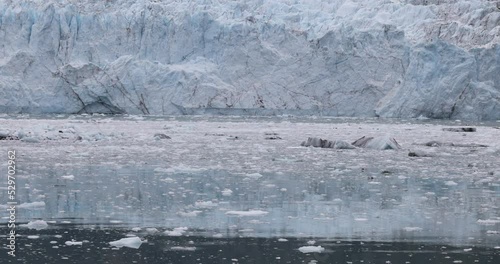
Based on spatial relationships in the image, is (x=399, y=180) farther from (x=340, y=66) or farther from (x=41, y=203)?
(x=340, y=66)

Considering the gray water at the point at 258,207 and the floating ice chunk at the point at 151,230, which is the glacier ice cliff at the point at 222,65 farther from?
the floating ice chunk at the point at 151,230

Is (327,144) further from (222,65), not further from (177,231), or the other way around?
(222,65)

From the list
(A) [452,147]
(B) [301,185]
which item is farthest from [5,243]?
(A) [452,147]

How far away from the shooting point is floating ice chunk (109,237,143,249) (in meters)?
4.22

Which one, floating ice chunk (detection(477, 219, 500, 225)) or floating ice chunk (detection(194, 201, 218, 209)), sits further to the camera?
floating ice chunk (detection(194, 201, 218, 209))

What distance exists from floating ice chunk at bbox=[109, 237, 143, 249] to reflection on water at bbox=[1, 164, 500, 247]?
47cm

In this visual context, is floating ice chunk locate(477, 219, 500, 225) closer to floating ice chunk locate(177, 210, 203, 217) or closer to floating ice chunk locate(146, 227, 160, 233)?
floating ice chunk locate(177, 210, 203, 217)

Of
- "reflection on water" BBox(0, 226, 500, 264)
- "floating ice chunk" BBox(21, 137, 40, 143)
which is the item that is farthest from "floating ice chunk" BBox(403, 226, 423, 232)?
"floating ice chunk" BBox(21, 137, 40, 143)

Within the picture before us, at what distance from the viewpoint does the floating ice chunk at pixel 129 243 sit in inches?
166

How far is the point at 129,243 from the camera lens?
424cm

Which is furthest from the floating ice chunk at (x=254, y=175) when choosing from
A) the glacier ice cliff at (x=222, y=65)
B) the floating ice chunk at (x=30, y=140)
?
the glacier ice cliff at (x=222, y=65)

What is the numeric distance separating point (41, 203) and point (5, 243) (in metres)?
1.41

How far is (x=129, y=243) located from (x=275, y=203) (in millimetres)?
1830

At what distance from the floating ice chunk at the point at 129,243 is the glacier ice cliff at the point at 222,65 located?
20.3 meters
